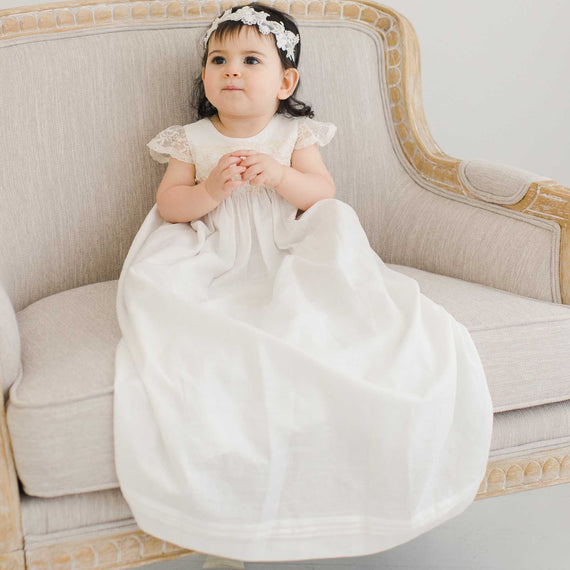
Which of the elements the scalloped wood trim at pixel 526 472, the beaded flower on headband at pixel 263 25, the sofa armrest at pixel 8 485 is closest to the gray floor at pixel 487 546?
the scalloped wood trim at pixel 526 472

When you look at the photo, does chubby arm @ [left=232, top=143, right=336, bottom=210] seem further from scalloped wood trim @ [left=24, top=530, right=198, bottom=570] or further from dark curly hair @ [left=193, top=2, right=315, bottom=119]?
scalloped wood trim @ [left=24, top=530, right=198, bottom=570]

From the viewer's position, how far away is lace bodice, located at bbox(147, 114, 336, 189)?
5.10 ft

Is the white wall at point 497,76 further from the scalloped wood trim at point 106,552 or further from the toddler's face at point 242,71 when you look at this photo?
the scalloped wood trim at point 106,552

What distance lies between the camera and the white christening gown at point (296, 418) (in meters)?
1.07

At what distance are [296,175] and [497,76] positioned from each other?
47.3 inches

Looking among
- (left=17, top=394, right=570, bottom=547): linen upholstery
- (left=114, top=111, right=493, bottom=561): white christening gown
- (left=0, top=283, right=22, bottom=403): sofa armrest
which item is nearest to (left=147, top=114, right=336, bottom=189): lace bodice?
(left=114, top=111, right=493, bottom=561): white christening gown

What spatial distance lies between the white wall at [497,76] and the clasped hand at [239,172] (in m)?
1.07

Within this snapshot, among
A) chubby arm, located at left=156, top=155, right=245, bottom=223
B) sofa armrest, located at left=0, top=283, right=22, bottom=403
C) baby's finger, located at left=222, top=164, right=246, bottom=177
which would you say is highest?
baby's finger, located at left=222, top=164, right=246, bottom=177

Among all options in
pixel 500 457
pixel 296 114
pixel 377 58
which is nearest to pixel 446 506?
pixel 500 457

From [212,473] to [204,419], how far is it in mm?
74

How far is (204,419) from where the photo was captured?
1060 mm

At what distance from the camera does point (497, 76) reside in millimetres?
2434

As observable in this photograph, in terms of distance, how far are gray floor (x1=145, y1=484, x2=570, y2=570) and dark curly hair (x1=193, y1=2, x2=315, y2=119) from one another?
0.88m

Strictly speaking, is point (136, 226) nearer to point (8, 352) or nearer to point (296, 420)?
point (8, 352)
